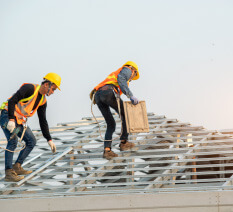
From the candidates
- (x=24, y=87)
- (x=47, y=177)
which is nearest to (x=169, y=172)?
(x=47, y=177)

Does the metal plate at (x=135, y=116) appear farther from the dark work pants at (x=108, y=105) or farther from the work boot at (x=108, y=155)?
the work boot at (x=108, y=155)

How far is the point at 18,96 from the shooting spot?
7832 mm

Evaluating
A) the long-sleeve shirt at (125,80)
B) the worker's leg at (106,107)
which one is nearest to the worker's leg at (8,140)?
the worker's leg at (106,107)

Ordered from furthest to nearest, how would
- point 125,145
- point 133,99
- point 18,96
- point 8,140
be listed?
point 125,145
point 133,99
point 8,140
point 18,96

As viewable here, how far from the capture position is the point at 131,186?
28.0ft

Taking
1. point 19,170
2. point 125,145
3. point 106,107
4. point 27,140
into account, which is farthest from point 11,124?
point 125,145

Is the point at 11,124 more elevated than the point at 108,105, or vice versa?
the point at 108,105

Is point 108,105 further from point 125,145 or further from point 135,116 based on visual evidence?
point 125,145

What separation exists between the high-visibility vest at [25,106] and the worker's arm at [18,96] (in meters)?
0.11

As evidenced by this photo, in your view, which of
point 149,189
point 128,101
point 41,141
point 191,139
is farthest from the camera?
point 41,141

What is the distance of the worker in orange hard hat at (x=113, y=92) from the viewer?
884 centimetres

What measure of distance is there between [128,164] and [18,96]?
2.48 metres

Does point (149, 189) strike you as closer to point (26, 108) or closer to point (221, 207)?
point (221, 207)

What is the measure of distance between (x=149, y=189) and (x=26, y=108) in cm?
240
